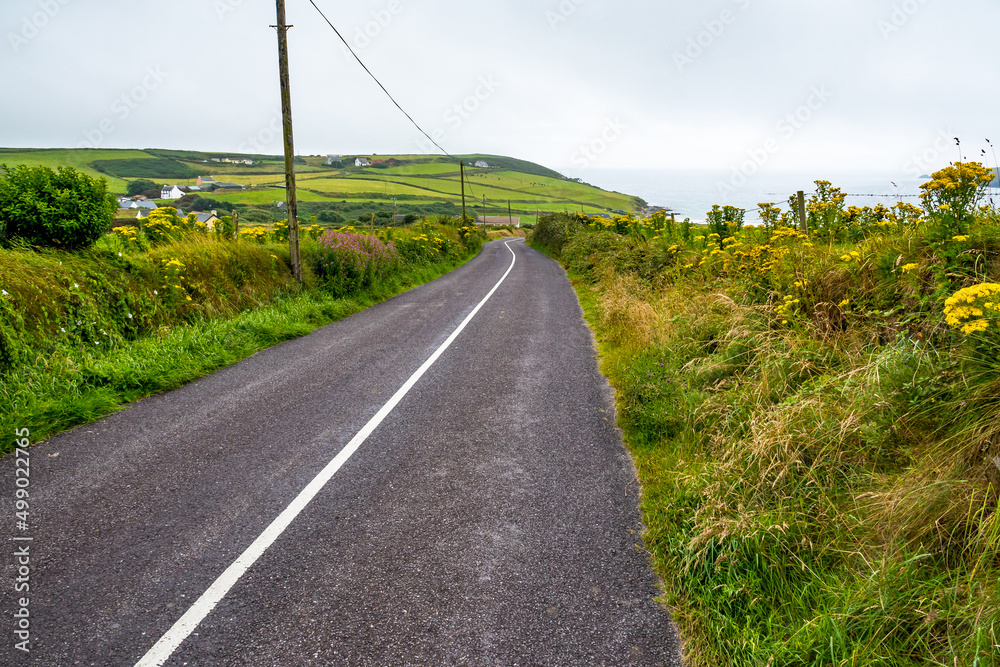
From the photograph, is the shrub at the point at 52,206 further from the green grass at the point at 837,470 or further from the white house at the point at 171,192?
the white house at the point at 171,192

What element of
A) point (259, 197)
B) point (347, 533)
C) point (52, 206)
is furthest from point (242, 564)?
point (259, 197)

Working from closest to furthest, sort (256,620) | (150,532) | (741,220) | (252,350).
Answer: (256,620)
(150,532)
(252,350)
(741,220)

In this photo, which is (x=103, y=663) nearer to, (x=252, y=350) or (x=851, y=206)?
(x=252, y=350)

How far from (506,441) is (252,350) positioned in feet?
18.1

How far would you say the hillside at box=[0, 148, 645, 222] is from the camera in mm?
83044

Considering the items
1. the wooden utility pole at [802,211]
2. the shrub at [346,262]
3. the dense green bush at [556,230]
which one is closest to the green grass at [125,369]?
the shrub at [346,262]

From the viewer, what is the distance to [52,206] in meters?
7.91

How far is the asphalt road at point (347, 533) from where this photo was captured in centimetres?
264

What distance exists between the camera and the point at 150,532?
3535 mm

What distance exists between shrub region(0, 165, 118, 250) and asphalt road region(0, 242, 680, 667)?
3778mm

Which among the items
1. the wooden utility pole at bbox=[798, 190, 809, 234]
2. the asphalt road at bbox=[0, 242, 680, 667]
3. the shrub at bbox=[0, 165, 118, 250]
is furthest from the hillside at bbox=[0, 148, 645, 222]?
the asphalt road at bbox=[0, 242, 680, 667]

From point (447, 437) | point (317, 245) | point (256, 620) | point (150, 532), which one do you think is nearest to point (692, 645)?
point (256, 620)

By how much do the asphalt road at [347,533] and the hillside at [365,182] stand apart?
63.6 metres

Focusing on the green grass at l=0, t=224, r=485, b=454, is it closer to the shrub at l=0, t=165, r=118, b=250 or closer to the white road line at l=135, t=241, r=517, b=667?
the shrub at l=0, t=165, r=118, b=250
